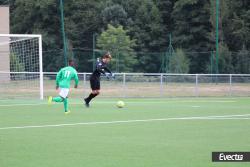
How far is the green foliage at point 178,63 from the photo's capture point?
53.7 meters

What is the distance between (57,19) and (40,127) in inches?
2220

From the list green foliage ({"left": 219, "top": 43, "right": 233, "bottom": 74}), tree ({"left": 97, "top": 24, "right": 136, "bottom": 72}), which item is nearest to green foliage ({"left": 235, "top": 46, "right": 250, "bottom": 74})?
green foliage ({"left": 219, "top": 43, "right": 233, "bottom": 74})

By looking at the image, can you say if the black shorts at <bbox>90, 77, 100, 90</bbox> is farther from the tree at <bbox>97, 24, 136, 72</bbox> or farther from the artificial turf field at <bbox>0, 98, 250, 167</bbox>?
the tree at <bbox>97, 24, 136, 72</bbox>

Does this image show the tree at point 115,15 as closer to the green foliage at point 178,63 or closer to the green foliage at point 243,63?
the green foliage at point 178,63

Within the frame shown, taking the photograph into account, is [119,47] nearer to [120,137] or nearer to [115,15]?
[115,15]

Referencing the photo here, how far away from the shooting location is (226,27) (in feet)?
206

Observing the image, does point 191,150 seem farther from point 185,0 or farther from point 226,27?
point 185,0

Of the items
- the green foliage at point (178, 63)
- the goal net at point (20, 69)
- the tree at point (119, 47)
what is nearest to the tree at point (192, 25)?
the tree at point (119, 47)

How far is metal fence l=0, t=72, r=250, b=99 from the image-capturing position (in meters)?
37.7

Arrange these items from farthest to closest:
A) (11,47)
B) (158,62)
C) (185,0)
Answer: (185,0) < (158,62) < (11,47)

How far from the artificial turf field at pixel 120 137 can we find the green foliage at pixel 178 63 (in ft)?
101

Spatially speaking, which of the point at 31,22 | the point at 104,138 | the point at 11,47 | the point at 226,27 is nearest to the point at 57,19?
the point at 31,22

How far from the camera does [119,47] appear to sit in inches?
2376

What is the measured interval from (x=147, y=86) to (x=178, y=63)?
524 inches
